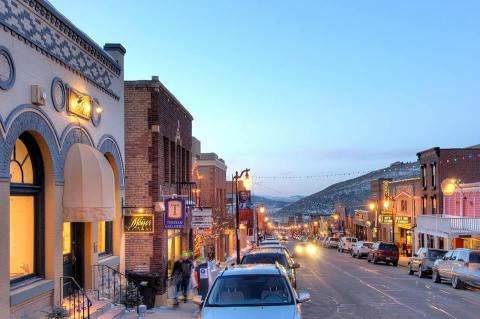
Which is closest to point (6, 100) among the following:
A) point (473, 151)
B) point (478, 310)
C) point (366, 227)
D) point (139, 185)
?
point (139, 185)

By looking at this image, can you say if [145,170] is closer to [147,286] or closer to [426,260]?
[147,286]

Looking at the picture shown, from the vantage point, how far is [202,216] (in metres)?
25.2

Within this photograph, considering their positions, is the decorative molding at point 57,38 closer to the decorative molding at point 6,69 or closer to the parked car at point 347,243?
the decorative molding at point 6,69

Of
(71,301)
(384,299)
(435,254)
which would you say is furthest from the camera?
(435,254)

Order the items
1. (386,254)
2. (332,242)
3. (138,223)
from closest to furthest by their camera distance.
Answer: (138,223), (386,254), (332,242)

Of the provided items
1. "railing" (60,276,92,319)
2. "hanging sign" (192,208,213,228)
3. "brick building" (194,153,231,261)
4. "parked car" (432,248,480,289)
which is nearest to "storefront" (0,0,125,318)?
"railing" (60,276,92,319)

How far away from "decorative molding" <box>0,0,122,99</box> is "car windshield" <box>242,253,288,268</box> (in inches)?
262

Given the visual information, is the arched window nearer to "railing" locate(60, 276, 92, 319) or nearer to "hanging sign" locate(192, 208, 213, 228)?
"railing" locate(60, 276, 92, 319)

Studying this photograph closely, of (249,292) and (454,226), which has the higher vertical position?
(249,292)

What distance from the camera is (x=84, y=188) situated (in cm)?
1319

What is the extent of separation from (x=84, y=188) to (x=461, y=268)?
17758 millimetres

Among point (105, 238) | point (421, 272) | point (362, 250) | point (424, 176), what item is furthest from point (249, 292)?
point (424, 176)

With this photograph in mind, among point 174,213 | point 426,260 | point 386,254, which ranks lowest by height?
point 386,254

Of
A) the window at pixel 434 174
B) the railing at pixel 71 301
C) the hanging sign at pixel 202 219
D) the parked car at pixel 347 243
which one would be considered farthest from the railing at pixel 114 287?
the parked car at pixel 347 243
